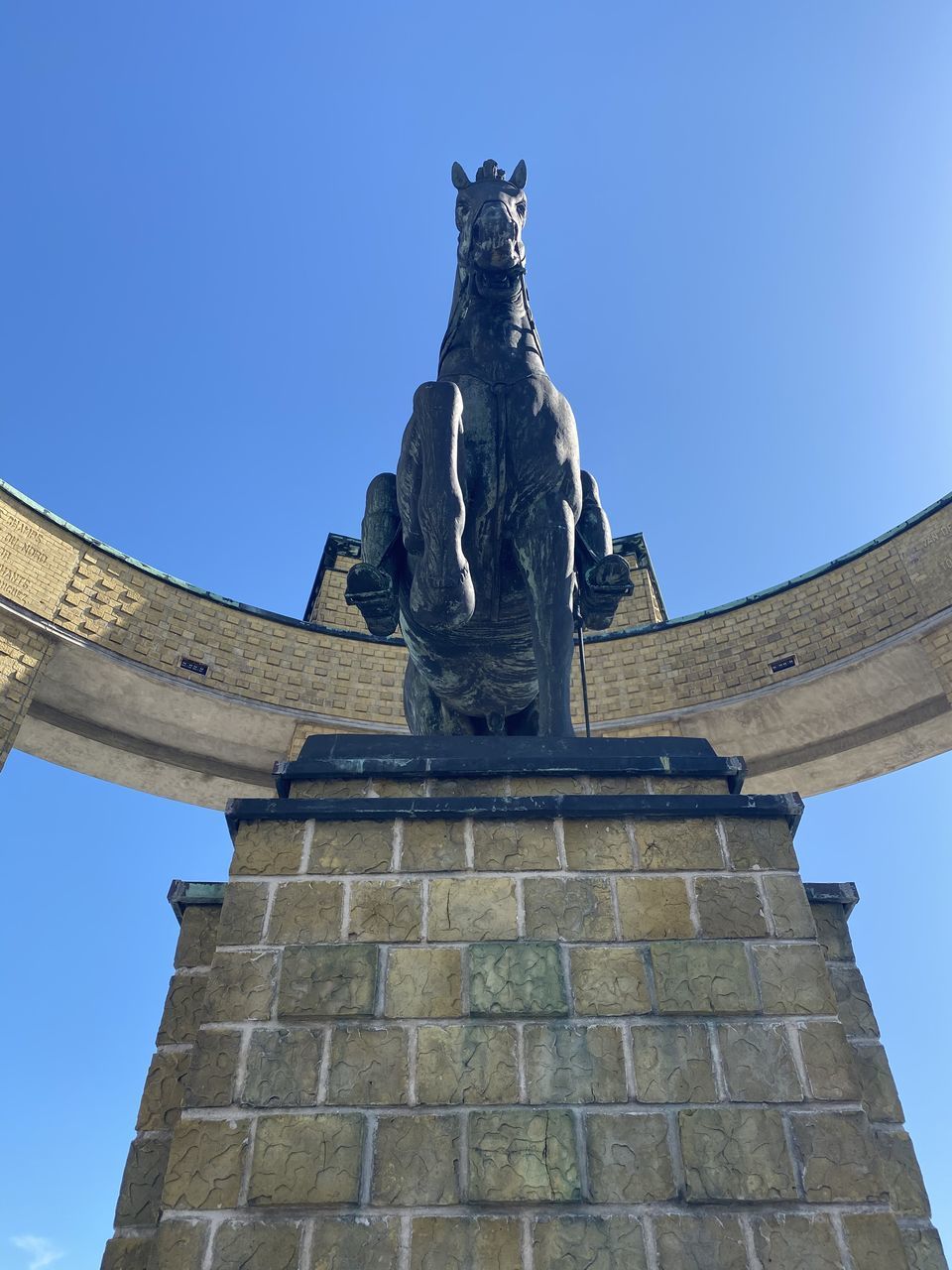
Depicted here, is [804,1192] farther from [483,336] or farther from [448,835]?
[483,336]

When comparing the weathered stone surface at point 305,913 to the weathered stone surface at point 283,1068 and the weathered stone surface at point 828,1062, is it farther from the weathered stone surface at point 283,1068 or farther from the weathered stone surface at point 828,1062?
Result: the weathered stone surface at point 828,1062

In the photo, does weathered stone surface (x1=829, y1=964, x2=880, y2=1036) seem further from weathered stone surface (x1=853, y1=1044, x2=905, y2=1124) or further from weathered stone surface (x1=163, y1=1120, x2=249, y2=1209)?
weathered stone surface (x1=163, y1=1120, x2=249, y2=1209)

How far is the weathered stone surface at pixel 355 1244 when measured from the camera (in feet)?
5.82

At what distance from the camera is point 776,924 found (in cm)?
225

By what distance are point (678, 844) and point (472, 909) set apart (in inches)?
22.7

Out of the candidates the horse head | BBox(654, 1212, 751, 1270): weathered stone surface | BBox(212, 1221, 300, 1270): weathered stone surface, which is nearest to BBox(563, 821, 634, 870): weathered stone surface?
BBox(654, 1212, 751, 1270): weathered stone surface

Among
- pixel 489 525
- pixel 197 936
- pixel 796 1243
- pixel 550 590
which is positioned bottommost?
pixel 796 1243

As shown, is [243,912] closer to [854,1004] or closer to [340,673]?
[854,1004]

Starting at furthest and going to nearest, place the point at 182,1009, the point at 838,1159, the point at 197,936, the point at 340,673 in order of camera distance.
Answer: the point at 340,673 → the point at 197,936 → the point at 182,1009 → the point at 838,1159

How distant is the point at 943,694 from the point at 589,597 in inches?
251

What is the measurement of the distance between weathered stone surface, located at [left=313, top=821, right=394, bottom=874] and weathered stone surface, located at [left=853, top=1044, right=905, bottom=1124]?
1.34 m

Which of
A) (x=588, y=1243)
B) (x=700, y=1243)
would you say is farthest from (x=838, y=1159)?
(x=588, y=1243)

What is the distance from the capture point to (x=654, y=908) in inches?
90.2

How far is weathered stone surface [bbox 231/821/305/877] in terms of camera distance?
93.5 inches
